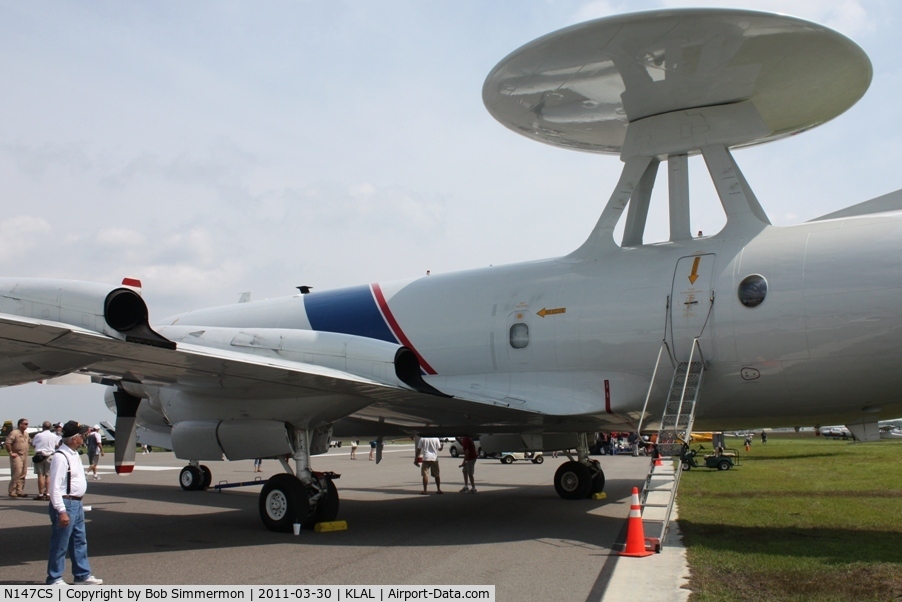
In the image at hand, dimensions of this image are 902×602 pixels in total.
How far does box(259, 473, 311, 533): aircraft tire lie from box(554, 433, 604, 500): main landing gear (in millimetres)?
7231

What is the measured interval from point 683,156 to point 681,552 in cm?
630

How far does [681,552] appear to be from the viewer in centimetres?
945

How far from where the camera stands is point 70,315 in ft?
29.1

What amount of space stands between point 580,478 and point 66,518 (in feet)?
38.8

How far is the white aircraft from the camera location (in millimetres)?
9602

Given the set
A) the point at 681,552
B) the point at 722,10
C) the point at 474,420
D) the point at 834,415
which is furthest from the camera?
the point at 474,420

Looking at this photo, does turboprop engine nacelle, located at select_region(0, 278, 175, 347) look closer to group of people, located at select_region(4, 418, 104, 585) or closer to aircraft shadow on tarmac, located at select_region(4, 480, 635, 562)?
group of people, located at select_region(4, 418, 104, 585)

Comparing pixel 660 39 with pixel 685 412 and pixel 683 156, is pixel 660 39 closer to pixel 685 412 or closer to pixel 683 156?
pixel 683 156

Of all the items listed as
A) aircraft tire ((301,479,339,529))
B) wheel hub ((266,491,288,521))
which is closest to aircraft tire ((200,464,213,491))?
wheel hub ((266,491,288,521))

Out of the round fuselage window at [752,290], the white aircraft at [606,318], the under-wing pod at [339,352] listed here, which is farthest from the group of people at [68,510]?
the round fuselage window at [752,290]

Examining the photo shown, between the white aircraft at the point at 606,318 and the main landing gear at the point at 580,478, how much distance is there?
402 cm

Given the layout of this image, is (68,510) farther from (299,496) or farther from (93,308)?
(299,496)

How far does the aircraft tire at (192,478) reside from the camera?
19.8 m

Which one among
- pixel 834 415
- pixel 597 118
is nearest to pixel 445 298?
pixel 597 118
